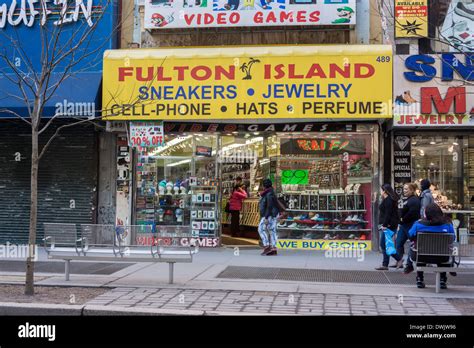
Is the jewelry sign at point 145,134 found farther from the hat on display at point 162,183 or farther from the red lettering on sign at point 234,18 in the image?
the red lettering on sign at point 234,18

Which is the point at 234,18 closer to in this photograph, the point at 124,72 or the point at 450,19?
the point at 124,72

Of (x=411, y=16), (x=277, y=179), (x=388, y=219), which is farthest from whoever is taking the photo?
(x=277, y=179)

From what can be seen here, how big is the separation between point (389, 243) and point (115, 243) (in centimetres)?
516

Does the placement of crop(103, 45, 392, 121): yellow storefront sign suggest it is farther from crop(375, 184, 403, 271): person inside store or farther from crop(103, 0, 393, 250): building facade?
crop(375, 184, 403, 271): person inside store

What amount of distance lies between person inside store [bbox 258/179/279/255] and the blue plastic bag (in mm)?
2825

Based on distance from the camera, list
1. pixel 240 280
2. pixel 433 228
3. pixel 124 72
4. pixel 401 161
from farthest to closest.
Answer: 1. pixel 401 161
2. pixel 124 72
3. pixel 240 280
4. pixel 433 228

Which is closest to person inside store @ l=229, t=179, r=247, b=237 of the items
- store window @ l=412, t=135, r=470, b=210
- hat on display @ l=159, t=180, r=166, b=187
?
hat on display @ l=159, t=180, r=166, b=187

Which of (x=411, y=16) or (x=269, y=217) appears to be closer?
(x=269, y=217)

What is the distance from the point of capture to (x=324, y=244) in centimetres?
1345

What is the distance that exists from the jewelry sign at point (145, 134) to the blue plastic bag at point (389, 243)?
5.86m

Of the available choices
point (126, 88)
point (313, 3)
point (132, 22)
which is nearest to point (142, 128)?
point (126, 88)

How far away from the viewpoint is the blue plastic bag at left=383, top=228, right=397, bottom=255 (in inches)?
401

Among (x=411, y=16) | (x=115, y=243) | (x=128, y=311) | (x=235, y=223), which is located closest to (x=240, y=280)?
(x=115, y=243)

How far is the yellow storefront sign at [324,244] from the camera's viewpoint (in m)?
13.3
